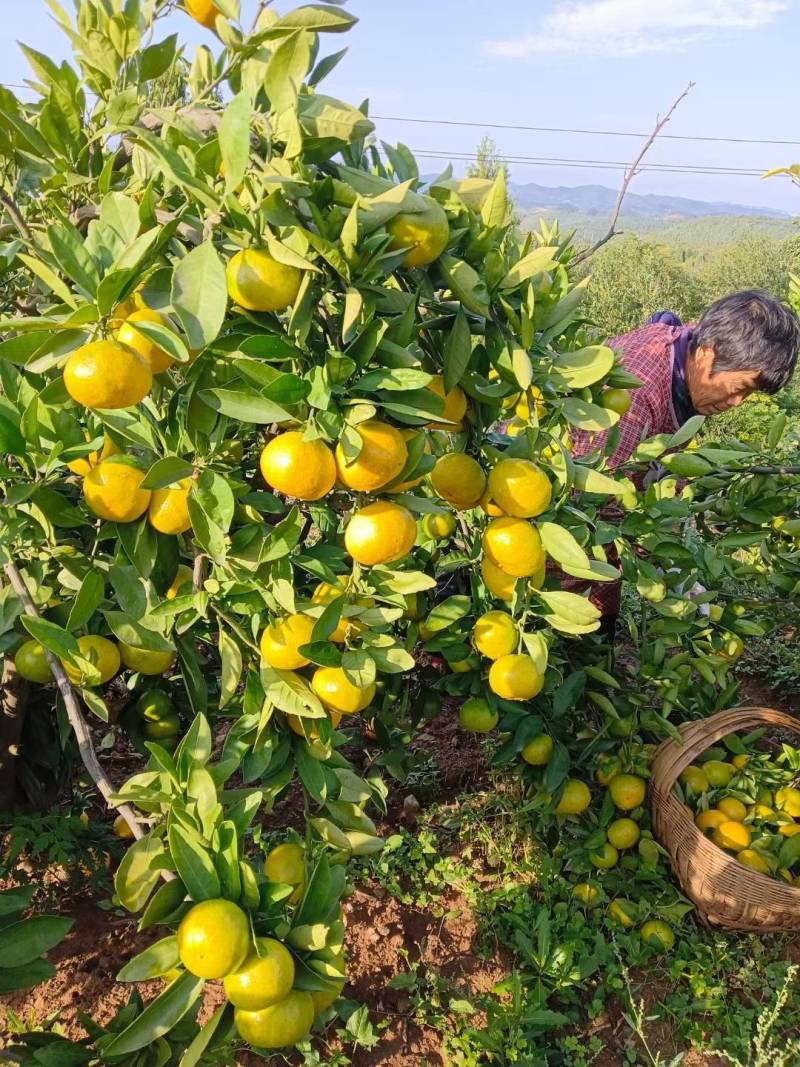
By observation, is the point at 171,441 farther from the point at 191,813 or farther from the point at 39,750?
the point at 39,750

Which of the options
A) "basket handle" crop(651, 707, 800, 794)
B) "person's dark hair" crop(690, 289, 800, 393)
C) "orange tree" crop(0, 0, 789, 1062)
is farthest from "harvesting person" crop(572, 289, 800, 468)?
"orange tree" crop(0, 0, 789, 1062)

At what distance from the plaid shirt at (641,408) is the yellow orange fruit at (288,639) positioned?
126 cm

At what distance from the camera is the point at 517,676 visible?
107 centimetres

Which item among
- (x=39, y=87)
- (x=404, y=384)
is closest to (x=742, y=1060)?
(x=404, y=384)

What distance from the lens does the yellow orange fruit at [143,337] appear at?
2.20 ft

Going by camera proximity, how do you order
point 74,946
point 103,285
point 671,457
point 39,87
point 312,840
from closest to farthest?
point 103,285 < point 312,840 < point 39,87 < point 671,457 < point 74,946

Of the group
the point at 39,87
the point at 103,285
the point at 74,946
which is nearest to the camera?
the point at 103,285

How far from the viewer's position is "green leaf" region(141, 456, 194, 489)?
0.71m

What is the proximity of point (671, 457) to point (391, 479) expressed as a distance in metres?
0.78

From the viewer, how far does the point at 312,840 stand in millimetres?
898

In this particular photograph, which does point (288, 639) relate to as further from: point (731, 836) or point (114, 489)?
point (731, 836)

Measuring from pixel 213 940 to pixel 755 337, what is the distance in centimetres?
201

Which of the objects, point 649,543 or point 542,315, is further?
point 649,543

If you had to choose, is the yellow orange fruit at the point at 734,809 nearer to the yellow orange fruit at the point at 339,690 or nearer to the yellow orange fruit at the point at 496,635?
the yellow orange fruit at the point at 496,635
